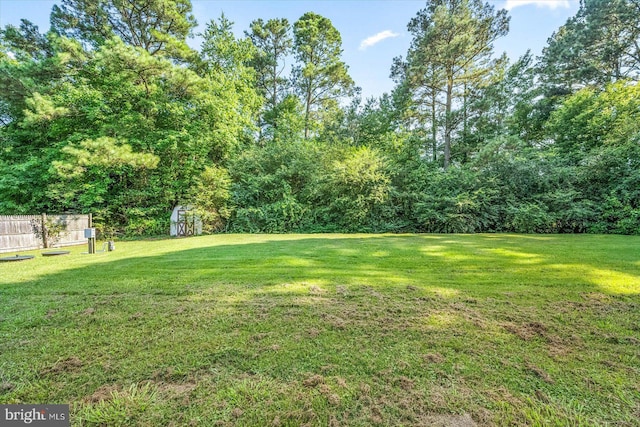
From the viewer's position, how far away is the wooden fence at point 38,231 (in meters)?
7.27

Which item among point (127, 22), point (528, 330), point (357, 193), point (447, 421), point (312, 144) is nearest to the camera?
point (447, 421)

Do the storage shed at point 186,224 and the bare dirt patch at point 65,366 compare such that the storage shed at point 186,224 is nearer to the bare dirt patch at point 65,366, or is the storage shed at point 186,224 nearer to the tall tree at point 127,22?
the tall tree at point 127,22

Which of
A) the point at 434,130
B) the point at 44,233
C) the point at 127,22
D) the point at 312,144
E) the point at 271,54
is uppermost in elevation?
the point at 271,54

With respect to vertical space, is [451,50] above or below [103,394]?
above

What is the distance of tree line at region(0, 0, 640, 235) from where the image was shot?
1048 cm

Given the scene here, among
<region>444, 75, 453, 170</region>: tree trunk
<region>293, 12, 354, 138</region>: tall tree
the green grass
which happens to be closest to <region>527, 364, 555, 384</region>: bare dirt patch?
the green grass

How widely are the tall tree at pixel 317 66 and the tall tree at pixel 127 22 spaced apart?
23.7 ft

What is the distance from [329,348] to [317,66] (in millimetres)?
20196

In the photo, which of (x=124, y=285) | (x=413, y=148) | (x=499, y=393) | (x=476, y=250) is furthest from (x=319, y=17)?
(x=499, y=393)

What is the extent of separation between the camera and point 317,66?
1878cm

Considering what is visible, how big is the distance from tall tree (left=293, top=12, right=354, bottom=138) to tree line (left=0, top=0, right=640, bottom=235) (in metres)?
4.16

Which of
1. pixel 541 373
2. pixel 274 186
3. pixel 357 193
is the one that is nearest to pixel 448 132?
pixel 357 193

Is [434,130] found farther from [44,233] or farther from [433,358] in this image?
[44,233]

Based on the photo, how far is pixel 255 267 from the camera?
4445 millimetres
